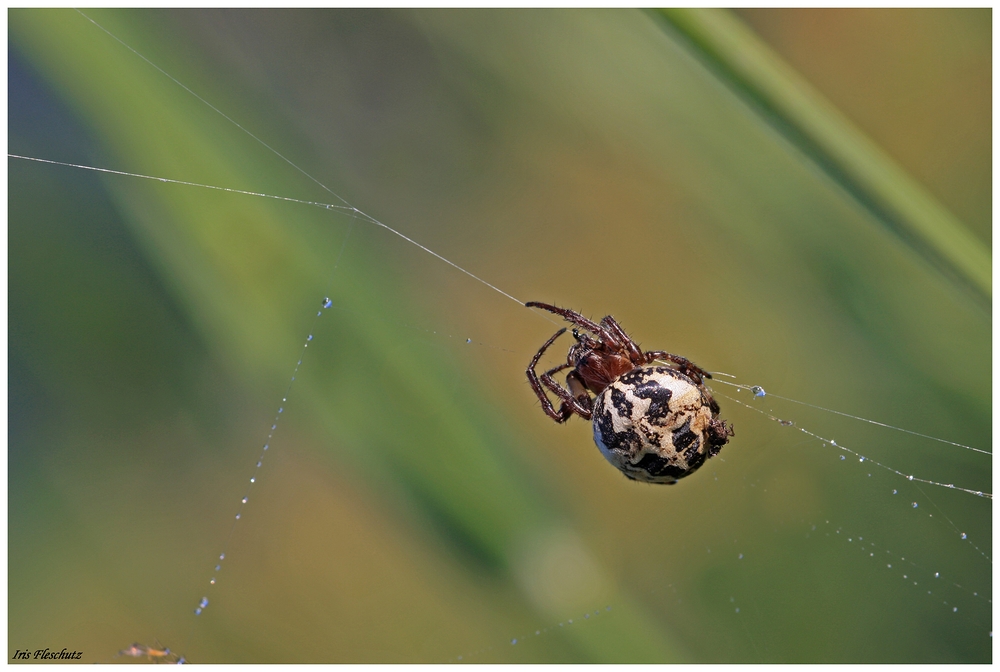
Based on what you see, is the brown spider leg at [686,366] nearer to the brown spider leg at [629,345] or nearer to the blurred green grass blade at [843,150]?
the brown spider leg at [629,345]

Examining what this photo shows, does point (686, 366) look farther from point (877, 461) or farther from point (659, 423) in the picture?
point (877, 461)

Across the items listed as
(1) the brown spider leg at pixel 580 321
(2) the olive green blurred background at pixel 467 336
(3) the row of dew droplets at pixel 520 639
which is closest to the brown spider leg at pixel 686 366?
(1) the brown spider leg at pixel 580 321

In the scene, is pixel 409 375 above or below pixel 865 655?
above

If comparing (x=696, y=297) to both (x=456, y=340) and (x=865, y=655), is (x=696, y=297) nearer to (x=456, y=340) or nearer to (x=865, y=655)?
(x=456, y=340)

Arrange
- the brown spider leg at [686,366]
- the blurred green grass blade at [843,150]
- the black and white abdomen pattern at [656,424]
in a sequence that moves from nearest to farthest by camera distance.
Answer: the blurred green grass blade at [843,150] → the black and white abdomen pattern at [656,424] → the brown spider leg at [686,366]

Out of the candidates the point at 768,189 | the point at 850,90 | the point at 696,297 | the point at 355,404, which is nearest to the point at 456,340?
the point at 355,404
